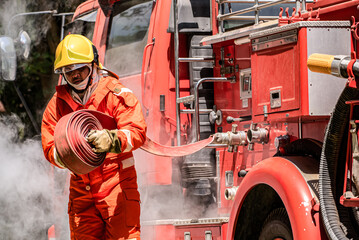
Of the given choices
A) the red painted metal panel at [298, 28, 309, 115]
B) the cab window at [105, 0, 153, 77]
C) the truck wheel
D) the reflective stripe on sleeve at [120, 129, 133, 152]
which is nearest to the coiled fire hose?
the reflective stripe on sleeve at [120, 129, 133, 152]

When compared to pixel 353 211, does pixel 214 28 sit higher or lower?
higher

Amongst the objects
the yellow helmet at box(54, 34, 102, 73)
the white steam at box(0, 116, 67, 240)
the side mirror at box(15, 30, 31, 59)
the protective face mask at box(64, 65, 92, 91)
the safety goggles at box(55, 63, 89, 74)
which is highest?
the side mirror at box(15, 30, 31, 59)

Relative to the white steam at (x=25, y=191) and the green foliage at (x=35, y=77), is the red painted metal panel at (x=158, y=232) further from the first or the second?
the green foliage at (x=35, y=77)

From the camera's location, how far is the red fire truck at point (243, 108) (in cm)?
347

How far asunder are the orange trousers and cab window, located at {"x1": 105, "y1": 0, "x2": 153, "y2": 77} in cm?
170

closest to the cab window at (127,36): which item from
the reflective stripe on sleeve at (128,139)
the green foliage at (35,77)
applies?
the reflective stripe on sleeve at (128,139)

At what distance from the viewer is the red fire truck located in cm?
347

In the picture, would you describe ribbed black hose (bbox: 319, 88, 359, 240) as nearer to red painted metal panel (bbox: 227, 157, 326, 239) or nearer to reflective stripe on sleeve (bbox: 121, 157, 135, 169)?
red painted metal panel (bbox: 227, 157, 326, 239)

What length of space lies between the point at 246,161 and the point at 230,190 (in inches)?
8.9

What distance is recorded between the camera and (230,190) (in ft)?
15.6

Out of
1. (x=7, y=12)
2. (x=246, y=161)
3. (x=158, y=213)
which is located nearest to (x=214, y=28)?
(x=246, y=161)

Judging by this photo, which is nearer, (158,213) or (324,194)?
(324,194)

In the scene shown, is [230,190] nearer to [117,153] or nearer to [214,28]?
[117,153]

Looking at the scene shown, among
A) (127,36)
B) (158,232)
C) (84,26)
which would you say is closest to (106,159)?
(158,232)
